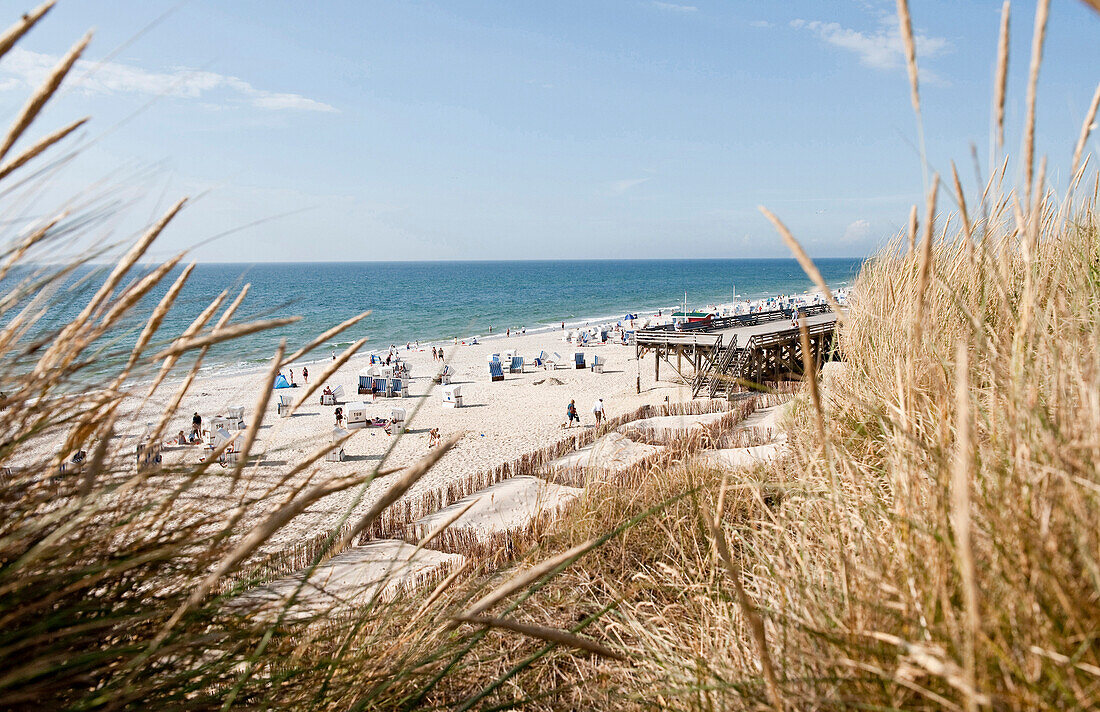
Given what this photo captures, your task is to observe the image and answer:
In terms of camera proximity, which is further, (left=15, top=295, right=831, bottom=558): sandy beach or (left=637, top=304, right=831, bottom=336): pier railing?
(left=637, top=304, right=831, bottom=336): pier railing

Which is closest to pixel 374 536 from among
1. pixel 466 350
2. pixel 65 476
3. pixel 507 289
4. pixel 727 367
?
pixel 65 476

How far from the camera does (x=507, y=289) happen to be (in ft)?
321

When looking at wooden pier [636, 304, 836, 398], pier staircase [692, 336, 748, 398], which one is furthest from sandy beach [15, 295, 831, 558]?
wooden pier [636, 304, 836, 398]

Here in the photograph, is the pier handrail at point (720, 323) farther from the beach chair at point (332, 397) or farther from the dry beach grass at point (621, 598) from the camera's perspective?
the dry beach grass at point (621, 598)

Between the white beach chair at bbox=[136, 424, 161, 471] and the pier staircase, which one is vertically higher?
the white beach chair at bbox=[136, 424, 161, 471]

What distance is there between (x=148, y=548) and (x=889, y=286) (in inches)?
163

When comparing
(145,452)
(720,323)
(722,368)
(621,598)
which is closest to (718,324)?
(720,323)

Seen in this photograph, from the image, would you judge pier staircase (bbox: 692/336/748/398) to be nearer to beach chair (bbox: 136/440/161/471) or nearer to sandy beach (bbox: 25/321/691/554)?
sandy beach (bbox: 25/321/691/554)

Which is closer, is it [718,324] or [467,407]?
[467,407]

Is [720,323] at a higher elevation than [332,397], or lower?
higher

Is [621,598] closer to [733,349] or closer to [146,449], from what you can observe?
[146,449]

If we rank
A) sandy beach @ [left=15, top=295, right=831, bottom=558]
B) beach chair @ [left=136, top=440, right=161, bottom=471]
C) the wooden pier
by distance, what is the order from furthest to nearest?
the wooden pier < sandy beach @ [left=15, top=295, right=831, bottom=558] < beach chair @ [left=136, top=440, right=161, bottom=471]

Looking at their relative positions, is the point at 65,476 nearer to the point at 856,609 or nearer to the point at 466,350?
the point at 856,609

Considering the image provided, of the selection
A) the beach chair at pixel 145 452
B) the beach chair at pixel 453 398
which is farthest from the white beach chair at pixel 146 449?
the beach chair at pixel 453 398
